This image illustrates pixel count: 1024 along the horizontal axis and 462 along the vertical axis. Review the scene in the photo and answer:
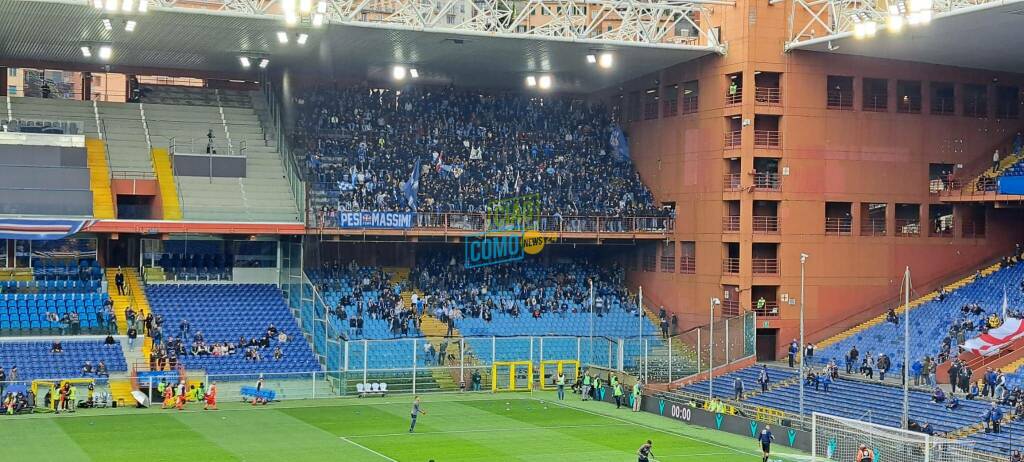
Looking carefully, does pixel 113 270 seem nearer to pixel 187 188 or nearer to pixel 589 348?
pixel 187 188

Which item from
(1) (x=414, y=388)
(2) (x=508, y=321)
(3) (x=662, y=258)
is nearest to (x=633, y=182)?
(3) (x=662, y=258)

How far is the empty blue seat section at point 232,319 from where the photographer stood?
188 feet

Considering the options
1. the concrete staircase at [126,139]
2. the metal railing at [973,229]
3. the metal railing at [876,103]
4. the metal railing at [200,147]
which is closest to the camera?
the metal railing at [876,103]

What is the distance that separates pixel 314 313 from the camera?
197ft

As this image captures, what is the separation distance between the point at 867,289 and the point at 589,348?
495 inches

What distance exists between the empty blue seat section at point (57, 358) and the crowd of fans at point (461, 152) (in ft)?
40.7

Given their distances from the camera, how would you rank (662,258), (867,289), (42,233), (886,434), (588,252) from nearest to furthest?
1. (886,434)
2. (42,233)
3. (867,289)
4. (662,258)
5. (588,252)

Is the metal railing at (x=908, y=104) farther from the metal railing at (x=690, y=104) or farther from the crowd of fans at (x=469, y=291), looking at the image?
the crowd of fans at (x=469, y=291)

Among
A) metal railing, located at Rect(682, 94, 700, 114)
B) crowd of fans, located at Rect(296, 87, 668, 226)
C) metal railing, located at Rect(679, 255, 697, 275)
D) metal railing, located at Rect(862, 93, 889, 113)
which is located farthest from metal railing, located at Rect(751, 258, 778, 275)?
metal railing, located at Rect(862, 93, 889, 113)

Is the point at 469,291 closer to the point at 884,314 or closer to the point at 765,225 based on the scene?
the point at 765,225

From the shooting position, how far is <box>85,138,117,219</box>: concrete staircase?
5975 centimetres

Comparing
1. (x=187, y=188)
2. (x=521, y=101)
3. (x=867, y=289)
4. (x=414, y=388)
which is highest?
(x=521, y=101)

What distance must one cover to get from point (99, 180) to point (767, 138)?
1159 inches

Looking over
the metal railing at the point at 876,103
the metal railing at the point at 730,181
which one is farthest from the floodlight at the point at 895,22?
the metal railing at the point at 730,181
